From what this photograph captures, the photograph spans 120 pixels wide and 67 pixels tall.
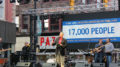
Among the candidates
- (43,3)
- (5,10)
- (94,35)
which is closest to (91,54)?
(94,35)

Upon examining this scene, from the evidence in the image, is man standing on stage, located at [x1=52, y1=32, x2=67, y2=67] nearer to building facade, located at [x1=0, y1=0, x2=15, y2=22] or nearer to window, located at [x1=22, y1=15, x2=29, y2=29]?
building facade, located at [x1=0, y1=0, x2=15, y2=22]

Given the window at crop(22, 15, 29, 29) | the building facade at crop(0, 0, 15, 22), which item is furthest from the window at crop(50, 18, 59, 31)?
the building facade at crop(0, 0, 15, 22)

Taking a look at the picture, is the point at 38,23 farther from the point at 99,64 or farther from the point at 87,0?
the point at 87,0

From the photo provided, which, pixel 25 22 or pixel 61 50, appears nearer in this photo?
pixel 61 50

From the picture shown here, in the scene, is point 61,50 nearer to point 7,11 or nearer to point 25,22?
point 7,11

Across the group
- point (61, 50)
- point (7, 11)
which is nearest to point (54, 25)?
point (7, 11)

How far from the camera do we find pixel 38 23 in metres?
20.7

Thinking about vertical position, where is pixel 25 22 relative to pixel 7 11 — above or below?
below

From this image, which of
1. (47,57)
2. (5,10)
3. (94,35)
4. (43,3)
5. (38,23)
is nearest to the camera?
(94,35)

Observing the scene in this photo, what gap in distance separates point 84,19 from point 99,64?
185 inches

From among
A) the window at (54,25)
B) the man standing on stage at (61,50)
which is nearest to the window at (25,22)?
the window at (54,25)

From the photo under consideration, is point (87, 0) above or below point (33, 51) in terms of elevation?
above

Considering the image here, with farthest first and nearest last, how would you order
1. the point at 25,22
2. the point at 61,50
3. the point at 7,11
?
the point at 25,22, the point at 7,11, the point at 61,50

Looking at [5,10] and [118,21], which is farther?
[5,10]
